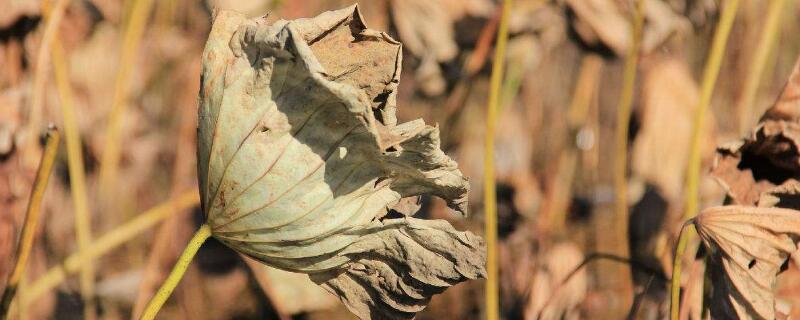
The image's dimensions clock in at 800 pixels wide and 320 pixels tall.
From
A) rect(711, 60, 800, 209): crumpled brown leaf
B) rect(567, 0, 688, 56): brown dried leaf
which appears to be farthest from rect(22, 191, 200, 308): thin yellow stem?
rect(567, 0, 688, 56): brown dried leaf

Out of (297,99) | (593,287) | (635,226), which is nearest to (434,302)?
(593,287)

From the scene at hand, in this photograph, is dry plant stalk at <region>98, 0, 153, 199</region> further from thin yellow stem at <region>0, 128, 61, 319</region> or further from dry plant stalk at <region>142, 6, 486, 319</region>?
dry plant stalk at <region>142, 6, 486, 319</region>

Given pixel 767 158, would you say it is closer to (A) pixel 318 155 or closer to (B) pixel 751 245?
(B) pixel 751 245

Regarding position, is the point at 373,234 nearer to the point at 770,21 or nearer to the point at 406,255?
the point at 406,255

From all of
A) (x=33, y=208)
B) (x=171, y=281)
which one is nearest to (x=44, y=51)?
(x=33, y=208)

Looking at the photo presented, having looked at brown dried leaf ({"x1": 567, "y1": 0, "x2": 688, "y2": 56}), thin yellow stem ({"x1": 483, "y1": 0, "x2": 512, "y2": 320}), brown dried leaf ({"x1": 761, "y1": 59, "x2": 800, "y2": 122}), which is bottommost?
brown dried leaf ({"x1": 567, "y1": 0, "x2": 688, "y2": 56})

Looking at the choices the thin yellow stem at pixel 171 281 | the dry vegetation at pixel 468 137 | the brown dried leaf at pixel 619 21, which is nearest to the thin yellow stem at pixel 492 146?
the dry vegetation at pixel 468 137
